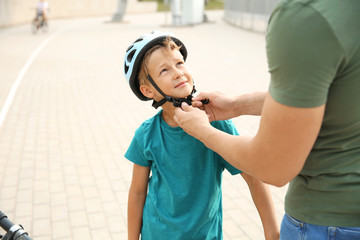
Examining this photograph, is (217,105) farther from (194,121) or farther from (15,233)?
(15,233)

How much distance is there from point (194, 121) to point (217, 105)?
396 millimetres

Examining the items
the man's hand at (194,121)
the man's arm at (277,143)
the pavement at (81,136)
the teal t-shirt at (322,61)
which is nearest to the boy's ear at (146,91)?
the man's hand at (194,121)

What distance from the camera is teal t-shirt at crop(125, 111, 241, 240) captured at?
2078 mm

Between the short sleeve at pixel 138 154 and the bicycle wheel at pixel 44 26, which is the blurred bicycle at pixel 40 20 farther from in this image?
the short sleeve at pixel 138 154

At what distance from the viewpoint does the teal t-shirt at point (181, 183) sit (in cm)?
208

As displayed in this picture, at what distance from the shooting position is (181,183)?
6.86ft

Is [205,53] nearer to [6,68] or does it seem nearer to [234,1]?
[6,68]

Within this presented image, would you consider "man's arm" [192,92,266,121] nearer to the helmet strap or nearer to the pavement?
the helmet strap

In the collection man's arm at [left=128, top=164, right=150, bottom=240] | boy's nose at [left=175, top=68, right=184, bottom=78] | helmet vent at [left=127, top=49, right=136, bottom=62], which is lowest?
man's arm at [left=128, top=164, right=150, bottom=240]

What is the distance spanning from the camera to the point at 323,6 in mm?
1093

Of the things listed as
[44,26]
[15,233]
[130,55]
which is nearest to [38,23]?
[44,26]

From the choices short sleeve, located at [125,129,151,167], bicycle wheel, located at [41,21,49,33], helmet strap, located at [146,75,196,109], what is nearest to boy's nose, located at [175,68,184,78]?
helmet strap, located at [146,75,196,109]

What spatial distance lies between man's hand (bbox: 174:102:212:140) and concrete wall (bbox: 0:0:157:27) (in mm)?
27282

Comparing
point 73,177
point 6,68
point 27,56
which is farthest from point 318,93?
point 27,56
